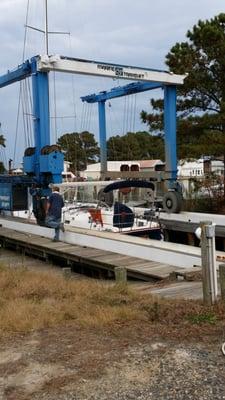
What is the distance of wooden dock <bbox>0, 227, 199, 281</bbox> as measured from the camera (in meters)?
13.0

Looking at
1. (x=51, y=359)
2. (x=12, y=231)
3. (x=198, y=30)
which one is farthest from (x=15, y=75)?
(x=51, y=359)

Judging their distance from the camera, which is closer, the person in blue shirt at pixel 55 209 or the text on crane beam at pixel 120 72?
the person in blue shirt at pixel 55 209

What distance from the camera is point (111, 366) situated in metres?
5.32

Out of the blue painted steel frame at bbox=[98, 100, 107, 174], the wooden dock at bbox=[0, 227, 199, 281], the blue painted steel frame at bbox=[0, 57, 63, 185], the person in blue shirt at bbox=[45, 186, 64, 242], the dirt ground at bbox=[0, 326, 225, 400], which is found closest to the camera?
the dirt ground at bbox=[0, 326, 225, 400]

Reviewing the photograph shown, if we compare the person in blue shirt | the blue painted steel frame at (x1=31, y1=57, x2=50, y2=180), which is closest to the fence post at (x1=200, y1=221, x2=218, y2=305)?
the person in blue shirt

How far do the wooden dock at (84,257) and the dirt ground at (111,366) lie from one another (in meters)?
5.63

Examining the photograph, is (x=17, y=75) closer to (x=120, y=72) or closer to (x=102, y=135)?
(x=120, y=72)

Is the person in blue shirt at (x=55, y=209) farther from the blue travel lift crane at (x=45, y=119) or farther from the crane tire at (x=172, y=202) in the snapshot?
the crane tire at (x=172, y=202)

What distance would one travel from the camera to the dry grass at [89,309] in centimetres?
682

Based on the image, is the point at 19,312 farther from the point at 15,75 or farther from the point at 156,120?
the point at 156,120

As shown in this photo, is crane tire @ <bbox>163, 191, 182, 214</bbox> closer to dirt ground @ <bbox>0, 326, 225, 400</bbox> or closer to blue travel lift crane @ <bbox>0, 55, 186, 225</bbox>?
blue travel lift crane @ <bbox>0, 55, 186, 225</bbox>

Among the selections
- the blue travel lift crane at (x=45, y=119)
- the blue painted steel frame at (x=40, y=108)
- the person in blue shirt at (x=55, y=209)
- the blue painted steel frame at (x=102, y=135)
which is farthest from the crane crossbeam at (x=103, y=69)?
the blue painted steel frame at (x=102, y=135)

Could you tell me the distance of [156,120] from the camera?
91.6 feet

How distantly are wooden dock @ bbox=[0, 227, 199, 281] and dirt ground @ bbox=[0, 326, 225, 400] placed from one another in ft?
18.5
